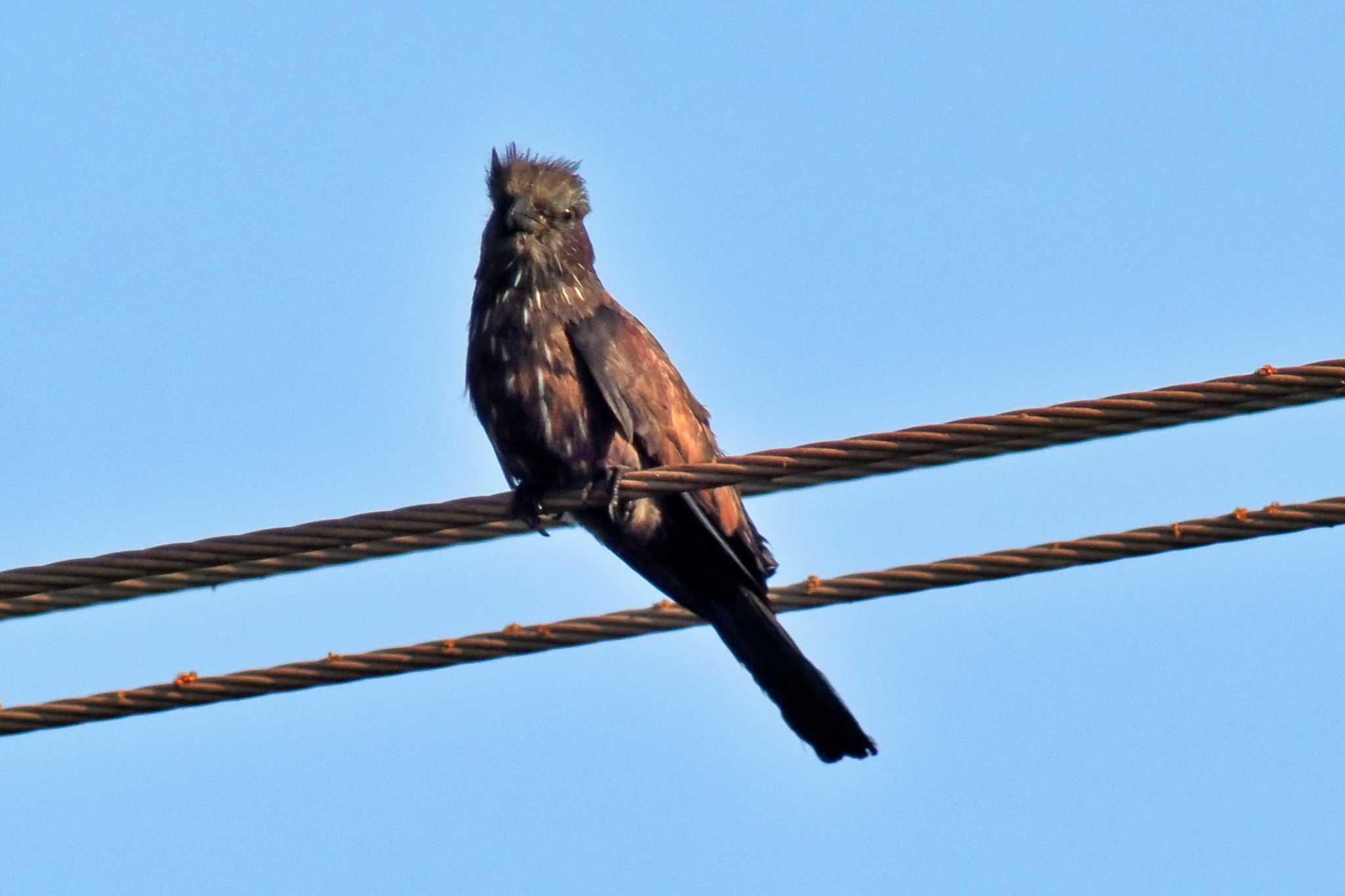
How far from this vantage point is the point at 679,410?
254 inches

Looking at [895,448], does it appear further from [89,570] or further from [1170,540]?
[89,570]

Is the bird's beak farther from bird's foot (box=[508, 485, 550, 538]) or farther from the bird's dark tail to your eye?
the bird's dark tail

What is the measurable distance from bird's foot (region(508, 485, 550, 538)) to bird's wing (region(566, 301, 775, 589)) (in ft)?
1.64

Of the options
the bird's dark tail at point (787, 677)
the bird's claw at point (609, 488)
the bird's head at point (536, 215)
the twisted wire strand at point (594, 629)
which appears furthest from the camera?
the bird's head at point (536, 215)

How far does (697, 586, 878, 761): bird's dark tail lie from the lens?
6129 mm

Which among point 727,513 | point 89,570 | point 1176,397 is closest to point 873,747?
point 727,513

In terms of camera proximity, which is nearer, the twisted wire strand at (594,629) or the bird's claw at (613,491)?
the twisted wire strand at (594,629)

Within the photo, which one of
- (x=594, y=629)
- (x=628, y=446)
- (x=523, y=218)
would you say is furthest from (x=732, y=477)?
(x=523, y=218)

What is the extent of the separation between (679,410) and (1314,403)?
2.57m

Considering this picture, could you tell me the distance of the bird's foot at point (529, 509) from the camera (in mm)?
5336

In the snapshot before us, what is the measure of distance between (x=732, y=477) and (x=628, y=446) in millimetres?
1630

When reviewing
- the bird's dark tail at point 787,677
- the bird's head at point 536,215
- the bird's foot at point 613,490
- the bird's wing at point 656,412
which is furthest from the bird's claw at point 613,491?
the bird's head at point 536,215

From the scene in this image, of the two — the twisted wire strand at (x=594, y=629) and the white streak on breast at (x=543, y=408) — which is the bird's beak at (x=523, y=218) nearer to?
the white streak on breast at (x=543, y=408)

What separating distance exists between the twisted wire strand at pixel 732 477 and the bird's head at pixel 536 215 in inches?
81.3
